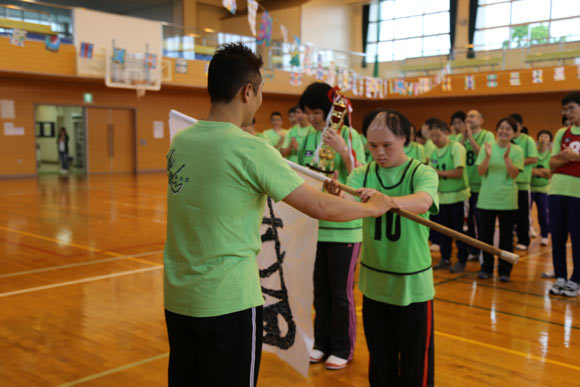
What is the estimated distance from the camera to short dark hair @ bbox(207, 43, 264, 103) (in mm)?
1720

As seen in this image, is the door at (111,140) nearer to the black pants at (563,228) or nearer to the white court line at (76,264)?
the white court line at (76,264)

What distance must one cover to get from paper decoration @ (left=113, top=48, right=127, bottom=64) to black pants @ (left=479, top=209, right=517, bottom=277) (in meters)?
12.1

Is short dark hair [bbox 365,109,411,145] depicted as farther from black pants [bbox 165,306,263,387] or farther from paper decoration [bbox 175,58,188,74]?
paper decoration [bbox 175,58,188,74]

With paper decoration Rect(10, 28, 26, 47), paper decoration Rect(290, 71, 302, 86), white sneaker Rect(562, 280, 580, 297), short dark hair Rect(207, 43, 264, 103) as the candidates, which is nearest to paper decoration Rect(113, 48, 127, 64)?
paper decoration Rect(10, 28, 26, 47)

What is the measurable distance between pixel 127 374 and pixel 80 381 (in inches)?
10.3

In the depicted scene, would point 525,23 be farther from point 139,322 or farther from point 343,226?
point 139,322

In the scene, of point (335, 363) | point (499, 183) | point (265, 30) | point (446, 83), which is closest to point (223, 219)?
point (335, 363)

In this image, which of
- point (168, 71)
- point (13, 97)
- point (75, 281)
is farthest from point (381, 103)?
point (75, 281)

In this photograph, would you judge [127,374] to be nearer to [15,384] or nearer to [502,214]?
[15,384]

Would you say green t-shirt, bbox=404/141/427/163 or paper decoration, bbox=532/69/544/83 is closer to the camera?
green t-shirt, bbox=404/141/427/163

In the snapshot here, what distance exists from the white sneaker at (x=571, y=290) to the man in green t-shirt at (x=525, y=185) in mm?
2120

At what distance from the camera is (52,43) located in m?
13.8

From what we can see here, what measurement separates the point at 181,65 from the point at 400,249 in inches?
584

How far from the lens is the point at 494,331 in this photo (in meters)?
3.99
